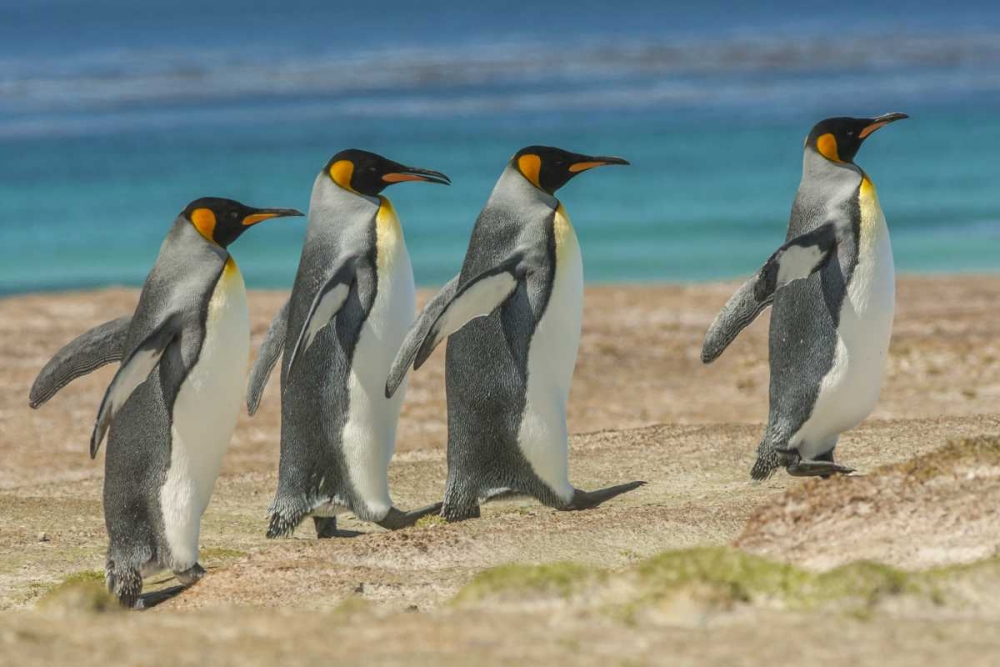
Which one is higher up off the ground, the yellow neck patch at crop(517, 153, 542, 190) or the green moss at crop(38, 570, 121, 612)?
the yellow neck patch at crop(517, 153, 542, 190)

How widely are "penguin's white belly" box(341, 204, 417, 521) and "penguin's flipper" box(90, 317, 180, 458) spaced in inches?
33.7

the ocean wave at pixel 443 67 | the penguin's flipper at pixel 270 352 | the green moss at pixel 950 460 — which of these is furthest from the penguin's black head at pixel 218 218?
the ocean wave at pixel 443 67

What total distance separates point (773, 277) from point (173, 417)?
248 cm

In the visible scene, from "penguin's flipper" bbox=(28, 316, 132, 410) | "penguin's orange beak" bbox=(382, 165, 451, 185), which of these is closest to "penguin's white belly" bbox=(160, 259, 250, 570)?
"penguin's flipper" bbox=(28, 316, 132, 410)

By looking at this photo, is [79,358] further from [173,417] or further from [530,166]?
[530,166]

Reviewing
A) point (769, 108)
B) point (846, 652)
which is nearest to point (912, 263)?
point (846, 652)

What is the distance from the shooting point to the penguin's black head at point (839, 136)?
6.98 metres

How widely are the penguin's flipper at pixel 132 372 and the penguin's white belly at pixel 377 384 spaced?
86 centimetres

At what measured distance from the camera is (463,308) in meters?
6.35

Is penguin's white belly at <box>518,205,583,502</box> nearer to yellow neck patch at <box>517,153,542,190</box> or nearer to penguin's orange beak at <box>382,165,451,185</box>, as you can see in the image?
yellow neck patch at <box>517,153,542,190</box>

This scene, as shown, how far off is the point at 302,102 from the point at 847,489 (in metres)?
39.2

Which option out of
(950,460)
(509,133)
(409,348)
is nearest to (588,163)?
(409,348)

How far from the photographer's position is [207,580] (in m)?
5.72

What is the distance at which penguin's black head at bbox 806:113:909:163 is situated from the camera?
22.9 feet
